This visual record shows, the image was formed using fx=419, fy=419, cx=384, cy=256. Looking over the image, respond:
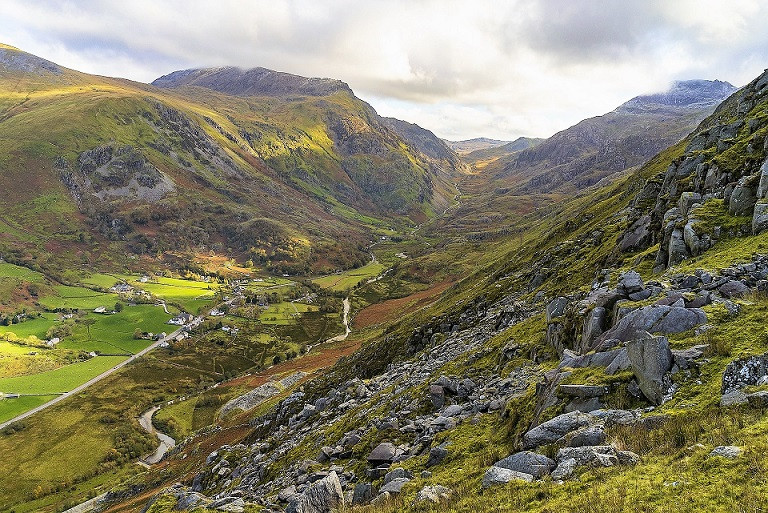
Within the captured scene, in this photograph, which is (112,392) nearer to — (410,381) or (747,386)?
(410,381)

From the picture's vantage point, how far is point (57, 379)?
165 metres

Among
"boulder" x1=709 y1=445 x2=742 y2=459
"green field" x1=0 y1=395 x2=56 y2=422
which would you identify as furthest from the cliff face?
"green field" x1=0 y1=395 x2=56 y2=422

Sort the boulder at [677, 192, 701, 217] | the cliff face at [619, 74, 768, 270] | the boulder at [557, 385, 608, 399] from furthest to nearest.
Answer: the boulder at [677, 192, 701, 217] → the cliff face at [619, 74, 768, 270] → the boulder at [557, 385, 608, 399]

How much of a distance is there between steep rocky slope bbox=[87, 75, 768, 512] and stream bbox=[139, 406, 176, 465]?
81.5 m

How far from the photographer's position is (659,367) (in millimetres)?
16297

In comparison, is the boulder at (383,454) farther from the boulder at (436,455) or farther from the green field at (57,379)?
the green field at (57,379)

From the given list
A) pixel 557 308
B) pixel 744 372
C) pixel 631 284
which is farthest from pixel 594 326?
pixel 744 372

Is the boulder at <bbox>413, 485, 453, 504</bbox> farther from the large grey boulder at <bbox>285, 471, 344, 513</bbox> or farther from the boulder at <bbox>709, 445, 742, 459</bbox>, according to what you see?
the boulder at <bbox>709, 445, 742, 459</bbox>

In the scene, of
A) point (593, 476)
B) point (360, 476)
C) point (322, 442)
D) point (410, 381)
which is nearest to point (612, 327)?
point (593, 476)

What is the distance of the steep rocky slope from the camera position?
40.8 ft

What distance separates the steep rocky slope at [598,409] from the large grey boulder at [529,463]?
0.17 ft

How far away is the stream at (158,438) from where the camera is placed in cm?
11105

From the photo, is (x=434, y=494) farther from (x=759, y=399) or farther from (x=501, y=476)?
(x=759, y=399)

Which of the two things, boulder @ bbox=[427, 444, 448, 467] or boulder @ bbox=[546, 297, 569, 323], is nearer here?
boulder @ bbox=[427, 444, 448, 467]
